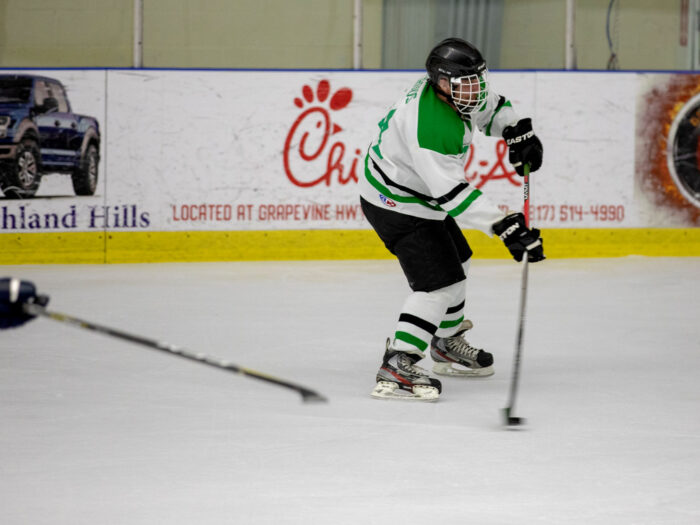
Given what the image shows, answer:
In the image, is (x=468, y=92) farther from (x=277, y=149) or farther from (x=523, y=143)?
(x=277, y=149)

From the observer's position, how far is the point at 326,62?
855cm

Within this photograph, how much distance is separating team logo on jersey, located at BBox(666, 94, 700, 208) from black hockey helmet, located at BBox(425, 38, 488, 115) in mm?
4571

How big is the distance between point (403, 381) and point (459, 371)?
0.50 meters

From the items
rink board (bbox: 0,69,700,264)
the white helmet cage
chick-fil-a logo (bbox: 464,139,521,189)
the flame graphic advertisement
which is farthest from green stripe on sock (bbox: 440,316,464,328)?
the flame graphic advertisement

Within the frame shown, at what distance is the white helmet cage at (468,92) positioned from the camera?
3.86 metres

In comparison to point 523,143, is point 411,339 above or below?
below

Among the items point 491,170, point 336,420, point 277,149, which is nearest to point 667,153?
point 491,170

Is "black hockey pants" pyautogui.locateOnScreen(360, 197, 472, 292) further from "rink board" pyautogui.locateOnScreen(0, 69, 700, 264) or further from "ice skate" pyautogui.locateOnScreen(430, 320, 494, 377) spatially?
"rink board" pyautogui.locateOnScreen(0, 69, 700, 264)

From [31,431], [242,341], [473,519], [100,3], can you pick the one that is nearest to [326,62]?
[100,3]

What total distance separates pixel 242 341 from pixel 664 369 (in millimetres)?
1711

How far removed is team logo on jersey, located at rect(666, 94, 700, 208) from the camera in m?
8.18

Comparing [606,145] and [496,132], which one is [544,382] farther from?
[606,145]

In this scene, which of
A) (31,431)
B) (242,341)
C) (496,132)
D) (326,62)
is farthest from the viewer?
(326,62)

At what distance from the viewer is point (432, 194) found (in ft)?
12.6
